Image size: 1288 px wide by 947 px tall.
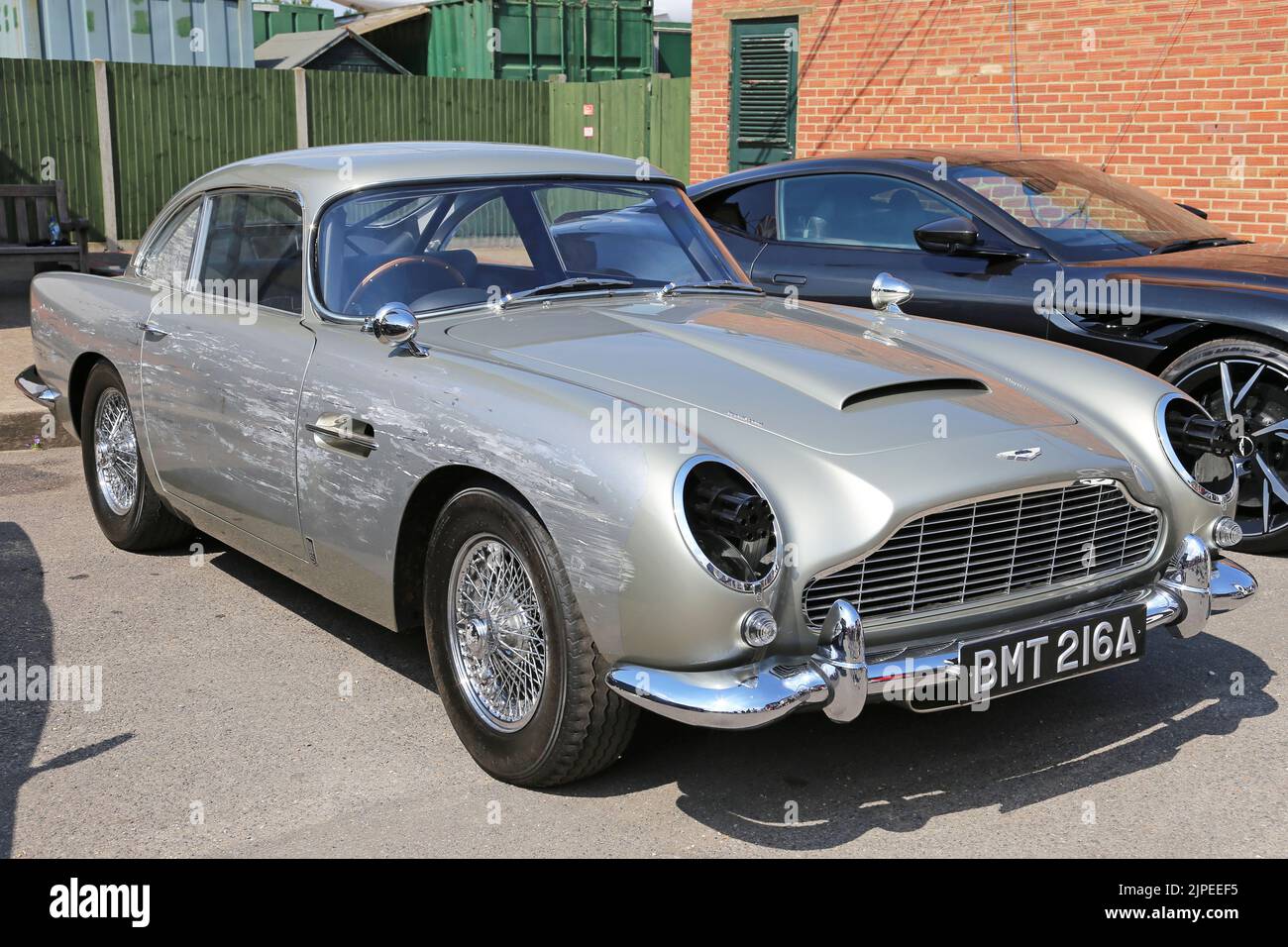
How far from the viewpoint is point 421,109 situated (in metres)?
19.4

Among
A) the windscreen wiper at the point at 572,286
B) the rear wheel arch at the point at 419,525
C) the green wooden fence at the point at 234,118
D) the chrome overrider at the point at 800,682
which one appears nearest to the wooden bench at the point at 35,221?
the green wooden fence at the point at 234,118

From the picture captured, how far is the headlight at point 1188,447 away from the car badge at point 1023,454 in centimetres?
59

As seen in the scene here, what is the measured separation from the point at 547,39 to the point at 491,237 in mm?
19439

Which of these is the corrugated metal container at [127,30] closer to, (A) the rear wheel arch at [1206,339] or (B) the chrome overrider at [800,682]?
(A) the rear wheel arch at [1206,339]

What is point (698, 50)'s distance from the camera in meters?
13.8

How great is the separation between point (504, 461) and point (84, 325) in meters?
2.97

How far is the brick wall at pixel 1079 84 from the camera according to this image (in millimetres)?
9594

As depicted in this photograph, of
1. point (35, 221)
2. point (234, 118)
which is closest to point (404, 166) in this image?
point (35, 221)

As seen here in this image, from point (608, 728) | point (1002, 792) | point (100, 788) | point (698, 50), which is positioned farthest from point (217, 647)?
point (698, 50)

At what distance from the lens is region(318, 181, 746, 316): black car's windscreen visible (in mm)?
4352

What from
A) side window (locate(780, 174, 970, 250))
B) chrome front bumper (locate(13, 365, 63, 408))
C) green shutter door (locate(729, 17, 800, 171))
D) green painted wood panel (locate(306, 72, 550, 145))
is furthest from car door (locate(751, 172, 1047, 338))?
green painted wood panel (locate(306, 72, 550, 145))

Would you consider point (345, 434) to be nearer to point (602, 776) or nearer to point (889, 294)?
point (602, 776)

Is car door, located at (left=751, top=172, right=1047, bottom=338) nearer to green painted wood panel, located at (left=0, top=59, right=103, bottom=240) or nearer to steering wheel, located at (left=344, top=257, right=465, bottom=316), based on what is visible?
steering wheel, located at (left=344, top=257, right=465, bottom=316)
